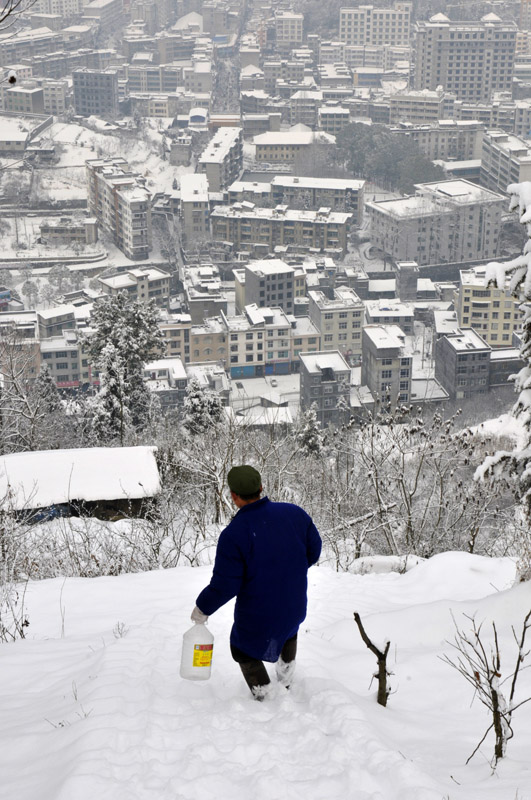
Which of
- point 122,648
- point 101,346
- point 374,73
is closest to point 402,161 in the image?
point 374,73

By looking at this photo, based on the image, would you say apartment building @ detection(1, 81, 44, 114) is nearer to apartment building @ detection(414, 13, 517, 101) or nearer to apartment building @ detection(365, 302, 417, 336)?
apartment building @ detection(414, 13, 517, 101)

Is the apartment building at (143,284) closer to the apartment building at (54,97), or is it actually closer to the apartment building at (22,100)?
the apartment building at (22,100)

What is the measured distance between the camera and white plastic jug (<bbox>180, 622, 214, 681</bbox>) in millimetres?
2004

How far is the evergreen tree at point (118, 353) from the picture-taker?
9688mm

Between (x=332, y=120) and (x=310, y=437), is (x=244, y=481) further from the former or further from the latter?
(x=332, y=120)

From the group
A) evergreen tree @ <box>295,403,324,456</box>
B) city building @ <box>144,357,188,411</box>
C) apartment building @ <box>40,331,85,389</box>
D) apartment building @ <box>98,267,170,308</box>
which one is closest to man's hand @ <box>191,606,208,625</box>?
evergreen tree @ <box>295,403,324,456</box>

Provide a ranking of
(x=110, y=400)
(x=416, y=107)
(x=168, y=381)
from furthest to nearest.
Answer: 1. (x=416, y=107)
2. (x=168, y=381)
3. (x=110, y=400)

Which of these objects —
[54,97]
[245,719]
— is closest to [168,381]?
[245,719]

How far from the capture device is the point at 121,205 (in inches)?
1337

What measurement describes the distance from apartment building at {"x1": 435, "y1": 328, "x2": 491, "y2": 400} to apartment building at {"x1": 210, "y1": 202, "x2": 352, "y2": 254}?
1121 centimetres

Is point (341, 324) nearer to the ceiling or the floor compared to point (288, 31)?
nearer to the floor

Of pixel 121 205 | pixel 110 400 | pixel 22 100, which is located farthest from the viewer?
pixel 22 100

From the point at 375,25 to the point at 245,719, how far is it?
62.1 m

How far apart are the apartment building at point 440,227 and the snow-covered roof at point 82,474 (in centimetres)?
2757
